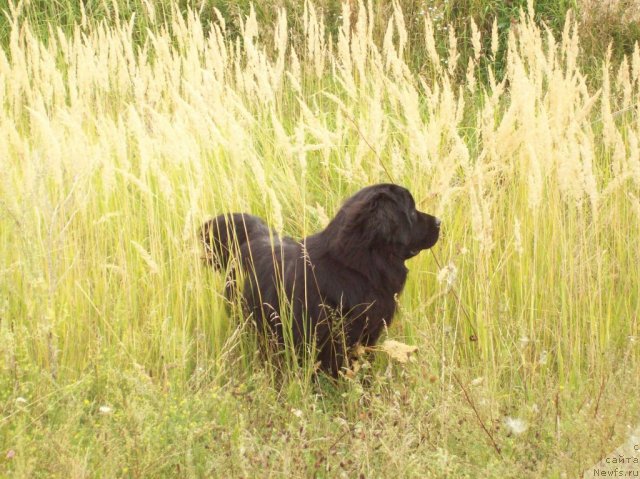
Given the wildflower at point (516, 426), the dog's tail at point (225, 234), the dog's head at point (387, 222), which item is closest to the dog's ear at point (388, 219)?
the dog's head at point (387, 222)

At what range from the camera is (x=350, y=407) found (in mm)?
3174

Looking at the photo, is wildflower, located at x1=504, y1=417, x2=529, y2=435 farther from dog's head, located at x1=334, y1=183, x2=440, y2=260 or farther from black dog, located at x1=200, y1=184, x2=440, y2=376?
dog's head, located at x1=334, y1=183, x2=440, y2=260

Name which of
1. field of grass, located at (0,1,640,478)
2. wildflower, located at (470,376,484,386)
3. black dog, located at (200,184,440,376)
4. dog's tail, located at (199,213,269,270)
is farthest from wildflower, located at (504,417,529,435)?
dog's tail, located at (199,213,269,270)

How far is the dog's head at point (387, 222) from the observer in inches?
133

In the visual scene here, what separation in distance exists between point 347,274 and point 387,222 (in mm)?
265

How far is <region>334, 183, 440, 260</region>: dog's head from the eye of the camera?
3.38m

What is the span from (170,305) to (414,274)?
1.06 meters

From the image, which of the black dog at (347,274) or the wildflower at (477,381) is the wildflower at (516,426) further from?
the black dog at (347,274)

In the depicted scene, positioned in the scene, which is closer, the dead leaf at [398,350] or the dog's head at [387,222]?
the dead leaf at [398,350]

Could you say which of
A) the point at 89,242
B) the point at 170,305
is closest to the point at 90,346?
the point at 170,305

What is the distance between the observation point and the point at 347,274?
3439 millimetres

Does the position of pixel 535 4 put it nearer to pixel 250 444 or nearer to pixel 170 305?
pixel 170 305

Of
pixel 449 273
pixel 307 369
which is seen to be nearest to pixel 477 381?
pixel 449 273

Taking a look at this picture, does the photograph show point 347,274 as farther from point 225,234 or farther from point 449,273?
point 225,234
